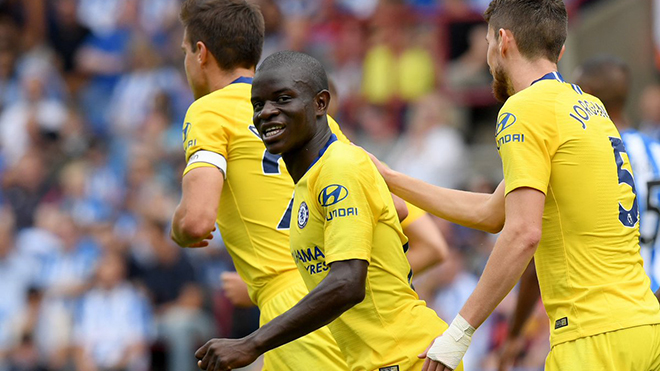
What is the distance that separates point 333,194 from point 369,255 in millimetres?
292

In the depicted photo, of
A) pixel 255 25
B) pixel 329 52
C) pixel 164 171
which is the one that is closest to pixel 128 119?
pixel 164 171

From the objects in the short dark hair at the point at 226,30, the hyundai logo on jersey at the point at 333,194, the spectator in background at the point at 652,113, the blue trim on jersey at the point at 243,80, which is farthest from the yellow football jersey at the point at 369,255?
the spectator in background at the point at 652,113

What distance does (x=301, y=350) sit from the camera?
5176mm

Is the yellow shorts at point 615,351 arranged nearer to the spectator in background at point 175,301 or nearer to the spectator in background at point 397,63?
the spectator in background at point 175,301

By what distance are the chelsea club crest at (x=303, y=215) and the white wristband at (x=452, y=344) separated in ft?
2.49

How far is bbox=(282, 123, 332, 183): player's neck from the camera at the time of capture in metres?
4.50

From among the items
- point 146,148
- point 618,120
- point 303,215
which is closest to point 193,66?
point 303,215

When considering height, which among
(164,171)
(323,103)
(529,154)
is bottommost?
(529,154)

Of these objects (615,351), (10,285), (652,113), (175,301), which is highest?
(652,113)

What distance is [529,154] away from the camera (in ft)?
13.9

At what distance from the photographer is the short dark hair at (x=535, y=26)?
15.0ft

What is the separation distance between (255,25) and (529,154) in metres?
2.07

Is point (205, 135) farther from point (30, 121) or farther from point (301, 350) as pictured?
point (30, 121)

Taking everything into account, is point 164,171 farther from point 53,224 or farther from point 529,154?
point 529,154
